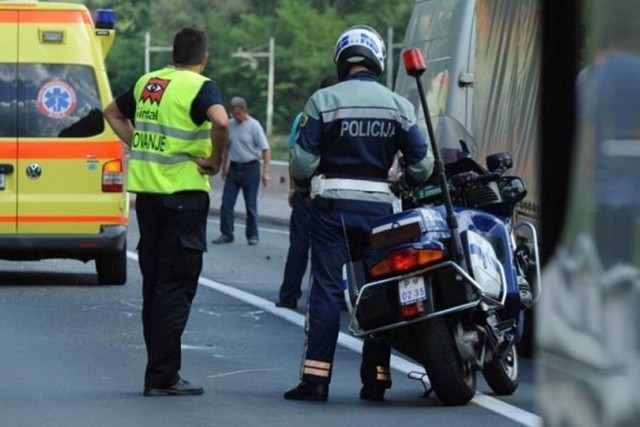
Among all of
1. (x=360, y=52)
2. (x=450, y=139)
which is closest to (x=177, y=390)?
(x=360, y=52)

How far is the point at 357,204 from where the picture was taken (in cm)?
918

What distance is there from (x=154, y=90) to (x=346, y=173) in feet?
3.44

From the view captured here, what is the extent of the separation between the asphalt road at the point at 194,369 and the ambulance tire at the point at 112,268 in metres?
0.13

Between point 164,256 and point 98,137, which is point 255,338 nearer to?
point 164,256

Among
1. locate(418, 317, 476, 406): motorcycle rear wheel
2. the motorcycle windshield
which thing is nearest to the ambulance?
the motorcycle windshield

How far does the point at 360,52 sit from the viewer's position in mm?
9320

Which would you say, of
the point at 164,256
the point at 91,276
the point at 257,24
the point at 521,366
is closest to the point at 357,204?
the point at 164,256

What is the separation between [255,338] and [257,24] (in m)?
99.0

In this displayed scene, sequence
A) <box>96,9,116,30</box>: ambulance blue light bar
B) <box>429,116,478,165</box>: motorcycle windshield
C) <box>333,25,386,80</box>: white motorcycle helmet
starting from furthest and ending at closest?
<box>96,9,116,30</box>: ambulance blue light bar
<box>429,116,478,165</box>: motorcycle windshield
<box>333,25,386,80</box>: white motorcycle helmet

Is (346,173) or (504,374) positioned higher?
(346,173)

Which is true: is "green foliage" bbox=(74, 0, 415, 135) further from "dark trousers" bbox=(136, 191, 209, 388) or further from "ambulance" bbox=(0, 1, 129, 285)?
"dark trousers" bbox=(136, 191, 209, 388)

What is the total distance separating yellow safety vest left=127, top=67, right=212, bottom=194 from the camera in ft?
31.0

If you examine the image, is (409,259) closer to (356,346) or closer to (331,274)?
(331,274)

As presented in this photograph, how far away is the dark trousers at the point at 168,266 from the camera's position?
30.7 feet
